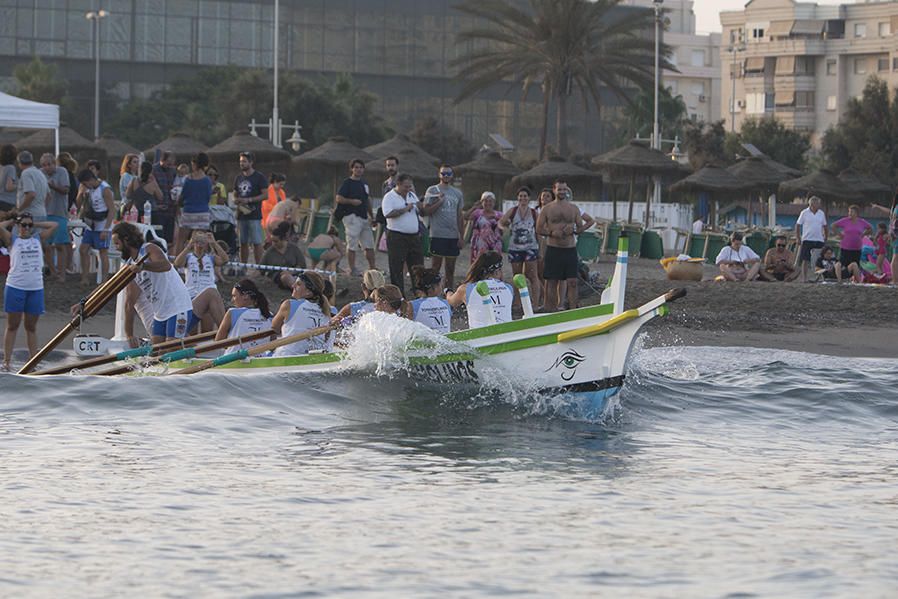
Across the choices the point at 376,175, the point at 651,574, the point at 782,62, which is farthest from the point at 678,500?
the point at 782,62

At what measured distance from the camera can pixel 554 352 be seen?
1175cm

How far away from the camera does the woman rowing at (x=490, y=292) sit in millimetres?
13070

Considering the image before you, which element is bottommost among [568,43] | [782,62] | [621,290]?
[621,290]

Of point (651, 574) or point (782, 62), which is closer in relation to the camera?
point (651, 574)

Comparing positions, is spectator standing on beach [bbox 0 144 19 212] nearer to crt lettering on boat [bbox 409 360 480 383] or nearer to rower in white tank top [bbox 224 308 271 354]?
rower in white tank top [bbox 224 308 271 354]

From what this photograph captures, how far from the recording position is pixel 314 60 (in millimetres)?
76562

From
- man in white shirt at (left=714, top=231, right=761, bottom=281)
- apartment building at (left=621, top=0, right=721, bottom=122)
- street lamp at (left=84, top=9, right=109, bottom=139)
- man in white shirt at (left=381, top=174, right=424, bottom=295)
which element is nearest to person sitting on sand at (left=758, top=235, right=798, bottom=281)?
man in white shirt at (left=714, top=231, right=761, bottom=281)

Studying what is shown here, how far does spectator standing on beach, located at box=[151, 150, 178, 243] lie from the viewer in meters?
20.4

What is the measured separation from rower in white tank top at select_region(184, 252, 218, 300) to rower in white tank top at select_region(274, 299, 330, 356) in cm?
208

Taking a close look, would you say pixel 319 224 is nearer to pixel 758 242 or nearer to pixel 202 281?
pixel 758 242

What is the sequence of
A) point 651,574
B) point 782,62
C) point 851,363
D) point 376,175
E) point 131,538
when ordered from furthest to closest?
point 782,62 < point 376,175 < point 851,363 < point 131,538 < point 651,574

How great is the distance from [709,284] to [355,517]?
50.0 ft

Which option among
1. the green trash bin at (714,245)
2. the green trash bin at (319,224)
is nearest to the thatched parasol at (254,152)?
the green trash bin at (319,224)

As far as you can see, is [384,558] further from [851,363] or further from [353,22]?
[353,22]
